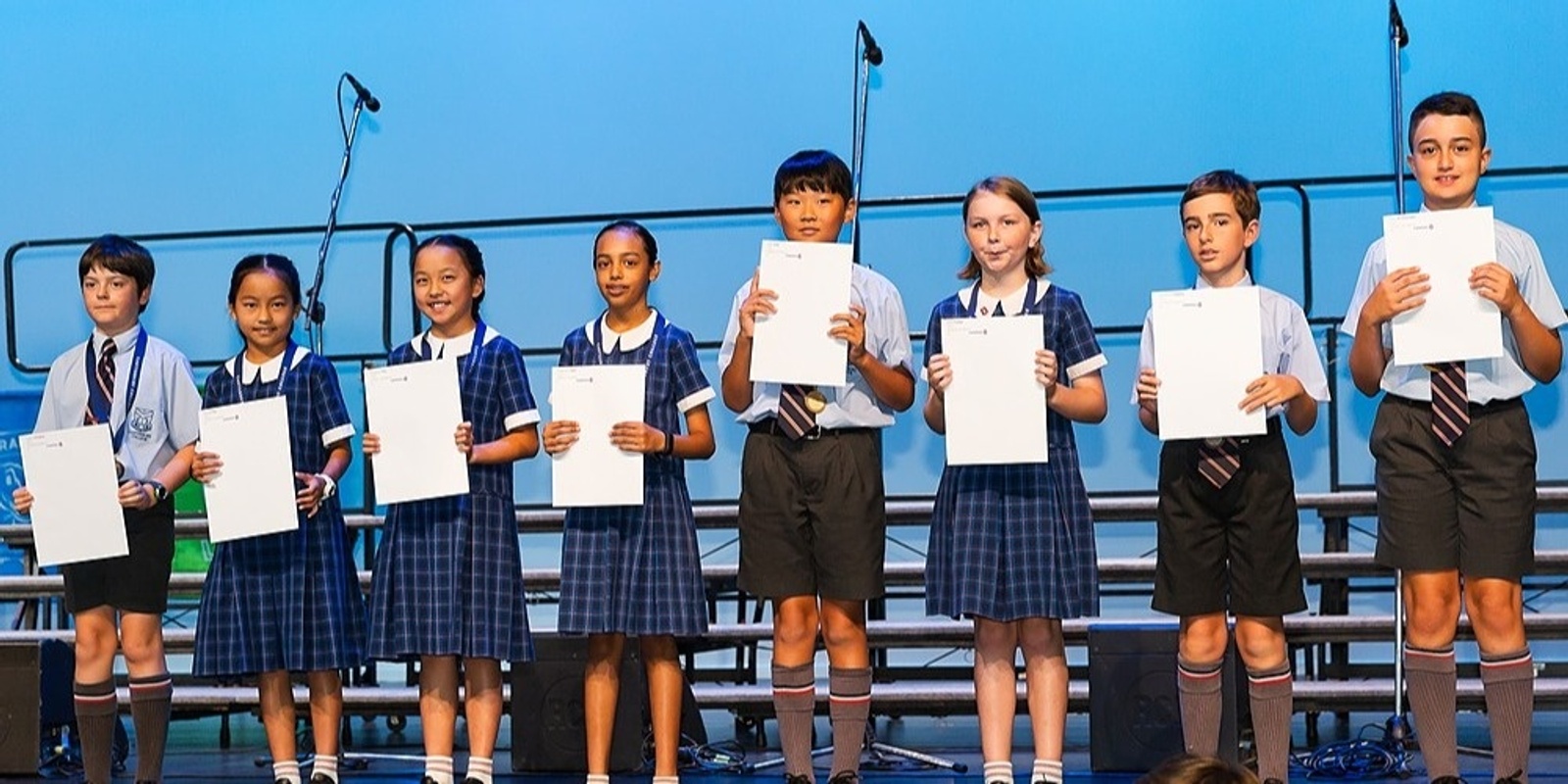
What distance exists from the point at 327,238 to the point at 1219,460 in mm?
4143

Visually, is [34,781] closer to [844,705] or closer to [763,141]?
[844,705]

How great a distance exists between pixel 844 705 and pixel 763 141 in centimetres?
344

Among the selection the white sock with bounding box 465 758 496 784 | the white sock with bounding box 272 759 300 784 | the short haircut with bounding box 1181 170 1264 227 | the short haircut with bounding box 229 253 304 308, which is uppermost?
the short haircut with bounding box 1181 170 1264 227

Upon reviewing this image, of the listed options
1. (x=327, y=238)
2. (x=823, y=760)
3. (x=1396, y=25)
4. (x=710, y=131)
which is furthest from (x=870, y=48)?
(x=823, y=760)

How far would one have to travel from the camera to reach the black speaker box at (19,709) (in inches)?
201

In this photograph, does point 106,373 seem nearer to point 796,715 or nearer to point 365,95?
point 796,715

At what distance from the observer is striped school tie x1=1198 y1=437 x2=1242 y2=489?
3.83 m

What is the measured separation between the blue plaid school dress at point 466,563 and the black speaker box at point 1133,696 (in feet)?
4.92

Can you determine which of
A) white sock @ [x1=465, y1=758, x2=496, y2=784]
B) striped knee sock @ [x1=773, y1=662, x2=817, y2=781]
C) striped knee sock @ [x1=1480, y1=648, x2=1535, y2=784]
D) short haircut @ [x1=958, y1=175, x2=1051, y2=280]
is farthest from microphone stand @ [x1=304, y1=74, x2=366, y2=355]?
striped knee sock @ [x1=1480, y1=648, x2=1535, y2=784]

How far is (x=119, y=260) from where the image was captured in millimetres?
4496

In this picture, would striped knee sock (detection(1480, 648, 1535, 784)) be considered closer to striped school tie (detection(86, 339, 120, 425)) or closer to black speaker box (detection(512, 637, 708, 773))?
black speaker box (detection(512, 637, 708, 773))

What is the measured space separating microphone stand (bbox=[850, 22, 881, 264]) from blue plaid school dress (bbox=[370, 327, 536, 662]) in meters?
2.56

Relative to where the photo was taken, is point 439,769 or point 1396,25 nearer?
point 439,769

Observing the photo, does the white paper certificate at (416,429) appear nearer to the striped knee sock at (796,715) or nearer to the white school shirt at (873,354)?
the white school shirt at (873,354)
